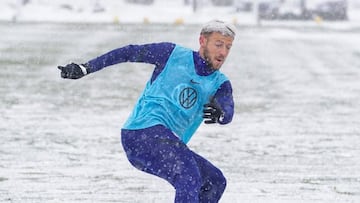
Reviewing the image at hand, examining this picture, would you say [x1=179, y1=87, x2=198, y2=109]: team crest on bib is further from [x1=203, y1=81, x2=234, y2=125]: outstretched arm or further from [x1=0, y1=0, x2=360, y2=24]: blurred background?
[x1=0, y1=0, x2=360, y2=24]: blurred background

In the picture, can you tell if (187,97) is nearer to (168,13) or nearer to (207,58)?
(207,58)

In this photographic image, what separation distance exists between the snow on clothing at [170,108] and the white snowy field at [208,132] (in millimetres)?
2251

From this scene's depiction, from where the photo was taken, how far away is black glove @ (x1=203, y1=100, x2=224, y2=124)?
5863 millimetres

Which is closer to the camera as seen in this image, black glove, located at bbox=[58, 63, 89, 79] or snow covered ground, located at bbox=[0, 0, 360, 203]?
black glove, located at bbox=[58, 63, 89, 79]

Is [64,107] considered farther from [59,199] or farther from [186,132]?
[186,132]

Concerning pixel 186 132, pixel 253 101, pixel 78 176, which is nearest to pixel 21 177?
pixel 78 176

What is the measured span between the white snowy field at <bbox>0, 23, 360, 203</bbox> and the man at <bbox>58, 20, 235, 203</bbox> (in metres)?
2.26

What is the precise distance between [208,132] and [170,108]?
21.9 feet

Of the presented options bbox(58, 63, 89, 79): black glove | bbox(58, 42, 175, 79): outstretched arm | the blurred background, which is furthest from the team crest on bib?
the blurred background

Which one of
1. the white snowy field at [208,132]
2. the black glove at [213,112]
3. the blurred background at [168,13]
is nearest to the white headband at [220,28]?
the black glove at [213,112]

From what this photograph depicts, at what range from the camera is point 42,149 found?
433 inches

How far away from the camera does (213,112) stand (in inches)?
231

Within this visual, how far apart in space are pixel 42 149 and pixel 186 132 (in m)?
5.02

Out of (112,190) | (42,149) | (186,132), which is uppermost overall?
(186,132)
